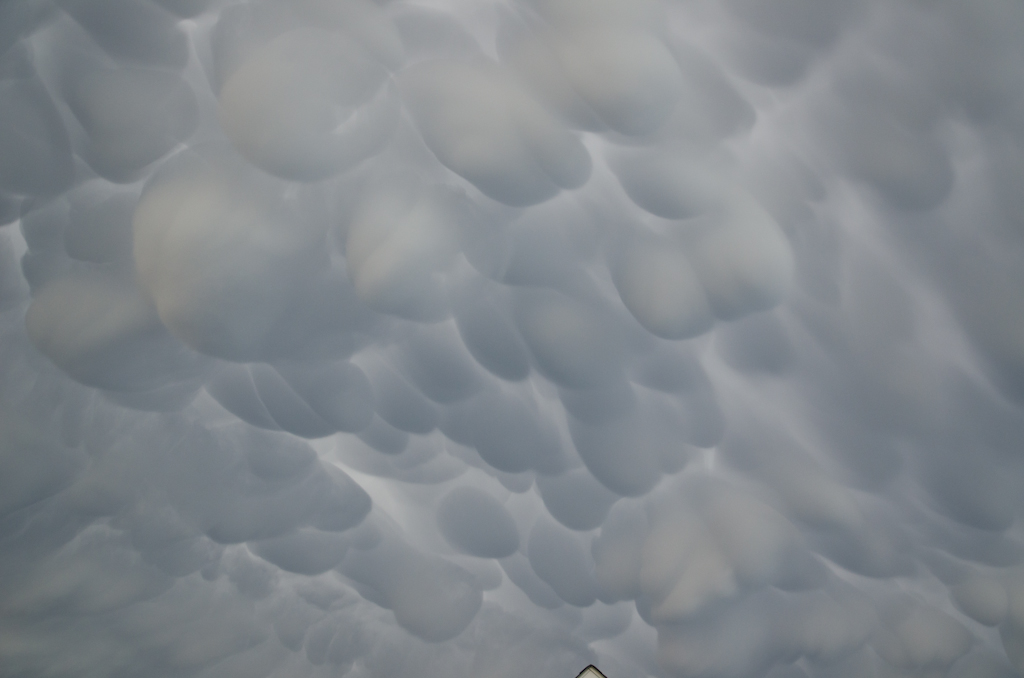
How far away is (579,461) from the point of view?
8.16 feet

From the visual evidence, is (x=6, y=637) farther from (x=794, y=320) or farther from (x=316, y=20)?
(x=794, y=320)

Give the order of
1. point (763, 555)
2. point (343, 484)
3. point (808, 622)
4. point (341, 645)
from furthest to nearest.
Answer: point (341, 645), point (343, 484), point (808, 622), point (763, 555)

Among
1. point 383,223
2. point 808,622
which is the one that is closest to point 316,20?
point 383,223

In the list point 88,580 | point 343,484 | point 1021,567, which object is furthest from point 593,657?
point 88,580

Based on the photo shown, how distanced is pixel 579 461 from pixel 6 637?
7.30 feet

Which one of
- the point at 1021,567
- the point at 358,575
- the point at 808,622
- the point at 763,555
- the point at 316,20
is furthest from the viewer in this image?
the point at 358,575

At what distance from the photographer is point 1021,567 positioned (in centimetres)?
226

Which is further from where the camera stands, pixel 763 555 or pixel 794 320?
pixel 763 555

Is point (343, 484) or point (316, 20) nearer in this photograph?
point (316, 20)

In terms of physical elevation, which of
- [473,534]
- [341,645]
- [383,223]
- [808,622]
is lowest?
[341,645]

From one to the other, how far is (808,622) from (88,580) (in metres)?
2.59

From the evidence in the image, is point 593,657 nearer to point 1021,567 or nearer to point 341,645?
point 341,645

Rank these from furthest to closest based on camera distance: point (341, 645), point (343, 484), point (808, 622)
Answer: point (341, 645) < point (343, 484) < point (808, 622)

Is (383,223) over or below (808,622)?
over
